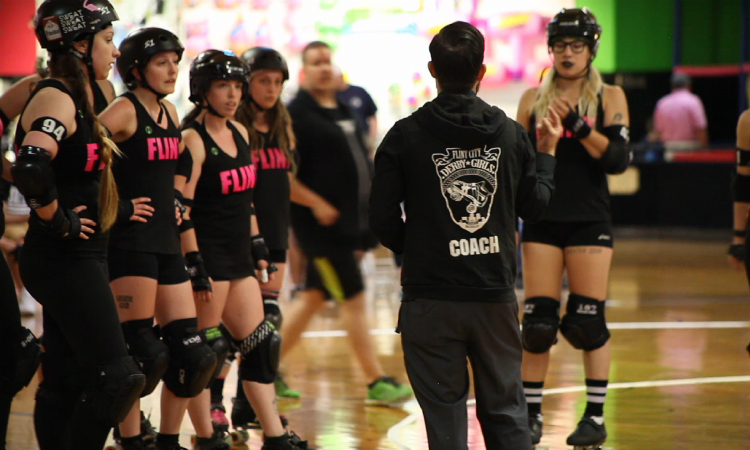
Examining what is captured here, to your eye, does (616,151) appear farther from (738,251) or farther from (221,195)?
(221,195)

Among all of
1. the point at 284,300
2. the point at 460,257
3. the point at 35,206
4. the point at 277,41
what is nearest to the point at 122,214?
the point at 35,206

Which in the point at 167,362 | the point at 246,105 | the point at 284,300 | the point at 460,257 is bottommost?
the point at 284,300

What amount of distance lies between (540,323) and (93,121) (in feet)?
5.70

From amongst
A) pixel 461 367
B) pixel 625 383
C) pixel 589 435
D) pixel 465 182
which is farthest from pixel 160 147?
pixel 625 383

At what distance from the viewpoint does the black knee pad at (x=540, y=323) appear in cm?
366

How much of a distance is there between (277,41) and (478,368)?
9.64 metres

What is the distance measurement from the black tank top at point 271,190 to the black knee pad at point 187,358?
0.94m

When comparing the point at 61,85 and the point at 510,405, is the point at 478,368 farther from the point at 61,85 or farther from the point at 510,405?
the point at 61,85

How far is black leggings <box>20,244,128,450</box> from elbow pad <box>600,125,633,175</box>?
6.09ft

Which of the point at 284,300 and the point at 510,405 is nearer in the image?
the point at 510,405

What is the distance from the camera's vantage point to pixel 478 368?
261cm

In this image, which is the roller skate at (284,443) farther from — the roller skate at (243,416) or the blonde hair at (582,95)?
the blonde hair at (582,95)

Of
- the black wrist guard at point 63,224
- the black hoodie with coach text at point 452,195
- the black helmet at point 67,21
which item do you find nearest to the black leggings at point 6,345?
the black wrist guard at point 63,224

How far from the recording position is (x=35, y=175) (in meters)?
2.72
